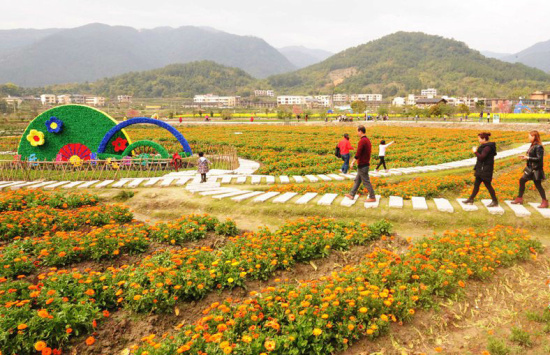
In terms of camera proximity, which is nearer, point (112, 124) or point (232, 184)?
point (232, 184)

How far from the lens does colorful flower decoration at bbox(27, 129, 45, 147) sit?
64.6ft

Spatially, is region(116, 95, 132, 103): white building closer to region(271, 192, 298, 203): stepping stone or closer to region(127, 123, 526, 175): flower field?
region(127, 123, 526, 175): flower field

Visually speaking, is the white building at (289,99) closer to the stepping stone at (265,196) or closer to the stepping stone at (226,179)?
the stepping stone at (226,179)

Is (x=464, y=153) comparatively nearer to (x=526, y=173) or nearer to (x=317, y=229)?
(x=526, y=173)

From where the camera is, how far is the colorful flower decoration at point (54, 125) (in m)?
19.7

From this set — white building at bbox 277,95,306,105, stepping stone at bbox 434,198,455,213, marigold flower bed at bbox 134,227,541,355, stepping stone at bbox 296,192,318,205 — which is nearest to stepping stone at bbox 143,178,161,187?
stepping stone at bbox 296,192,318,205

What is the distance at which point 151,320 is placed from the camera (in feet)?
16.0

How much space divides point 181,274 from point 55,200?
7.01 m

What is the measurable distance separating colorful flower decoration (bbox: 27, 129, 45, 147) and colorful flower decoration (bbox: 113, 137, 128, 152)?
4.36 metres

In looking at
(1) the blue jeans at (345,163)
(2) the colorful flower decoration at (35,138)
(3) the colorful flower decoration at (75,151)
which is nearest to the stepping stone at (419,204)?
(1) the blue jeans at (345,163)

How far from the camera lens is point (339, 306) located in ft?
14.8

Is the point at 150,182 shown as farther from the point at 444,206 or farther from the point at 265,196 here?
the point at 444,206

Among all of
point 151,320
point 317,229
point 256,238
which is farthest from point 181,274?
point 317,229

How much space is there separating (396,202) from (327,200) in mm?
1929
